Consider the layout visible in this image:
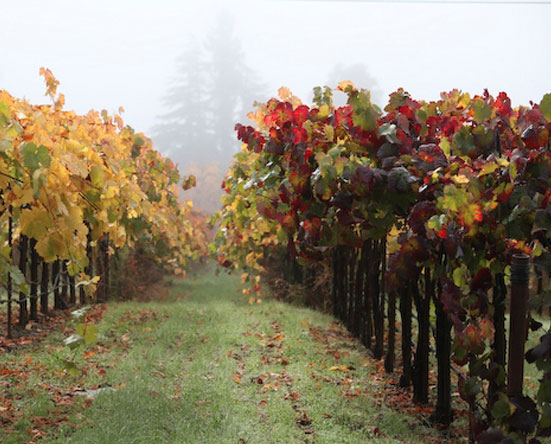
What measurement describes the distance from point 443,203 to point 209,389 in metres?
3.02

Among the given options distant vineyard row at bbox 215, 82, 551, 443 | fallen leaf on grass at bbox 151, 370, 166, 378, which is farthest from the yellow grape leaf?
fallen leaf on grass at bbox 151, 370, 166, 378

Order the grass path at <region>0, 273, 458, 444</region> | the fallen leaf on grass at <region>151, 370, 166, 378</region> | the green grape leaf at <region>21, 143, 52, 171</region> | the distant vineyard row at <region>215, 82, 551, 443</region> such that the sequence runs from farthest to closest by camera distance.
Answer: the fallen leaf on grass at <region>151, 370, 166, 378</region> → the grass path at <region>0, 273, 458, 444</region> → the distant vineyard row at <region>215, 82, 551, 443</region> → the green grape leaf at <region>21, 143, 52, 171</region>

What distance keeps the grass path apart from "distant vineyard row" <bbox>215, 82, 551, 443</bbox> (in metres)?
0.71

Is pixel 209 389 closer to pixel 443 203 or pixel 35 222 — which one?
pixel 35 222

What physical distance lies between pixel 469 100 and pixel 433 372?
9.90ft

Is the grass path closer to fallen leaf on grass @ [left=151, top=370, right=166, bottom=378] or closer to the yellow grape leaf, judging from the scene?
fallen leaf on grass @ [left=151, top=370, right=166, bottom=378]

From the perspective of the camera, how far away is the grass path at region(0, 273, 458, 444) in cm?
379

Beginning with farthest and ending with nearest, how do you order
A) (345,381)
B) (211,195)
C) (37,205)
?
(211,195), (345,381), (37,205)

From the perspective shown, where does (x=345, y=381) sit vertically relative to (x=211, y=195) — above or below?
below

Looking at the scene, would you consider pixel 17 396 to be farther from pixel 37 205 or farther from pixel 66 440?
pixel 37 205

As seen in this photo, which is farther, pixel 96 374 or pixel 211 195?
pixel 211 195

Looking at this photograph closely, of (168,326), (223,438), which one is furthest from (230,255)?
(223,438)

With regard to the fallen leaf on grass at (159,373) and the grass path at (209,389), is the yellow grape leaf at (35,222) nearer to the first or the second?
the grass path at (209,389)

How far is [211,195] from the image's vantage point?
3875cm
